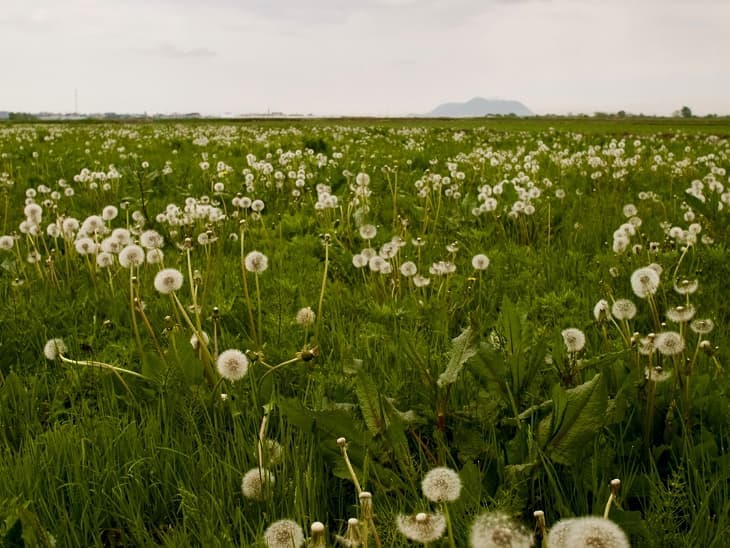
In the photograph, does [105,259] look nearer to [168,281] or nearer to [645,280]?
[168,281]

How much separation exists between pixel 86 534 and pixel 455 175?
21.2ft

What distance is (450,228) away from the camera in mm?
5824

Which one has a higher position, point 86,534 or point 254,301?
point 254,301

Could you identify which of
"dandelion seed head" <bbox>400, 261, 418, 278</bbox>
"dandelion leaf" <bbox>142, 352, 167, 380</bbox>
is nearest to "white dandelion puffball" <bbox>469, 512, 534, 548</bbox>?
"dandelion leaf" <bbox>142, 352, 167, 380</bbox>

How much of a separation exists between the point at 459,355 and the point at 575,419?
20.3 inches

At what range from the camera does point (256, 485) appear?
6.55ft

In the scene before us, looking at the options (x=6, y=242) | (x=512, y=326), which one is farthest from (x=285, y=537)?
(x=6, y=242)

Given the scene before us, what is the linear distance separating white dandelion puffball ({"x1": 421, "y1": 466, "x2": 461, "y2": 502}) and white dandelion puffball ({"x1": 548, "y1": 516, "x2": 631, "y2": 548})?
0.23m

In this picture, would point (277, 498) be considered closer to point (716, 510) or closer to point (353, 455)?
point (353, 455)

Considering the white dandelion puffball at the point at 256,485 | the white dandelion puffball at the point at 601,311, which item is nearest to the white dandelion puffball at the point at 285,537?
the white dandelion puffball at the point at 256,485

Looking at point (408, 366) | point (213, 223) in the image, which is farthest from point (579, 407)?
point (213, 223)

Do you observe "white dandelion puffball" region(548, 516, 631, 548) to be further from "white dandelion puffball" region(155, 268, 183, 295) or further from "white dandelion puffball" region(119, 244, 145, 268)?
"white dandelion puffball" region(119, 244, 145, 268)


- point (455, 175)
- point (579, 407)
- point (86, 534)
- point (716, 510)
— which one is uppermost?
point (455, 175)

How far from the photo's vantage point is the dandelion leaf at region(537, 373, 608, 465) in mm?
2082
